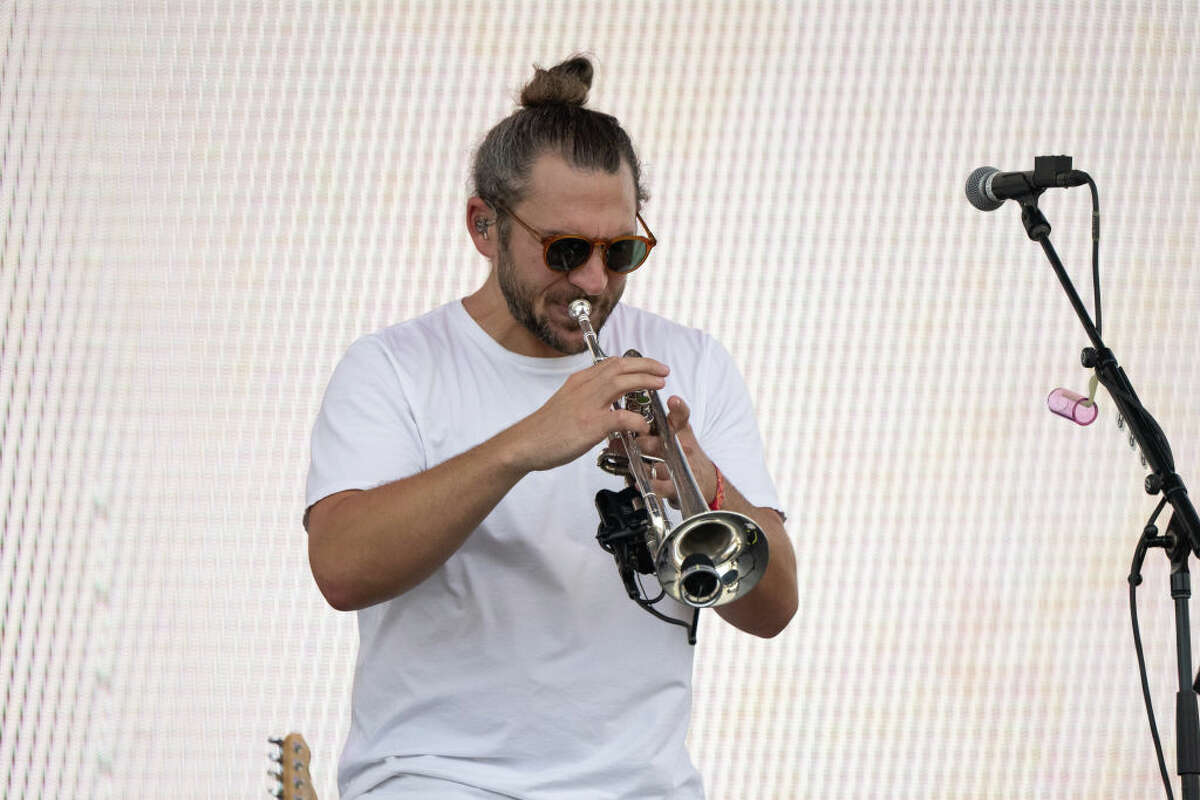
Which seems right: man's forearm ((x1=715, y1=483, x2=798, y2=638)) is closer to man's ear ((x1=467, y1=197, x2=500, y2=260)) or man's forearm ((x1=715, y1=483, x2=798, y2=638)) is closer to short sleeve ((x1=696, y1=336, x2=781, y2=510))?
short sleeve ((x1=696, y1=336, x2=781, y2=510))

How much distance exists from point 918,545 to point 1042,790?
0.69 metres

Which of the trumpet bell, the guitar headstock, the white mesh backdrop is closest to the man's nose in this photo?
the trumpet bell

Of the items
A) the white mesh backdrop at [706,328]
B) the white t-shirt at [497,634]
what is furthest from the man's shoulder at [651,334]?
the white mesh backdrop at [706,328]

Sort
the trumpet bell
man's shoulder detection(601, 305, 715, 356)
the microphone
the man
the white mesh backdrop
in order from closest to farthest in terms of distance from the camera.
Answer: the trumpet bell → the man → the microphone → man's shoulder detection(601, 305, 715, 356) → the white mesh backdrop

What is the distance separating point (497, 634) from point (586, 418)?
1.17 feet

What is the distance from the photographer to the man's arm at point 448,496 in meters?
1.58

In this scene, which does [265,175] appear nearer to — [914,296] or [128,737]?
[128,737]

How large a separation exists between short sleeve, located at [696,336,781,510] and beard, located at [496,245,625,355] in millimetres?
217

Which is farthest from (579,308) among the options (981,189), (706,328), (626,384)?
(706,328)

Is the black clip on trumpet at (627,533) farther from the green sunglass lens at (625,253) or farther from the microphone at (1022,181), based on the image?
the microphone at (1022,181)

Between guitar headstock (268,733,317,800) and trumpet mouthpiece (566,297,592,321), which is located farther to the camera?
guitar headstock (268,733,317,800)

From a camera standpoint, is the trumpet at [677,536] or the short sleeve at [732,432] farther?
the short sleeve at [732,432]

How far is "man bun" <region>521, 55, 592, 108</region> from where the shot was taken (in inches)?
77.9

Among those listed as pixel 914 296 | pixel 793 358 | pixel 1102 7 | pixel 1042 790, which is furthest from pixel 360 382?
pixel 1102 7
